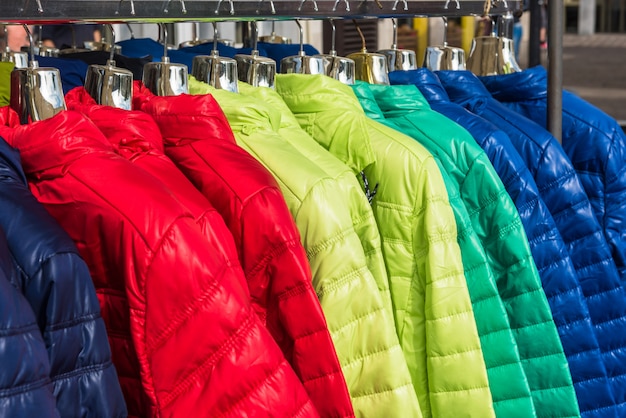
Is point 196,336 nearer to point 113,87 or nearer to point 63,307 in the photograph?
point 63,307

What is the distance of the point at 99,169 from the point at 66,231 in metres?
0.12

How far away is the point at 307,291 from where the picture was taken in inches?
74.4

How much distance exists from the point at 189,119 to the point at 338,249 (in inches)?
15.6

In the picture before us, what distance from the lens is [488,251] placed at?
2.53 metres

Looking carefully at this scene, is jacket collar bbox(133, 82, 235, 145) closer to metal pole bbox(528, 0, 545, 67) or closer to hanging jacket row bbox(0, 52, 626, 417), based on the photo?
hanging jacket row bbox(0, 52, 626, 417)

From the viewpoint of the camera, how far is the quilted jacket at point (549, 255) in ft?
8.50

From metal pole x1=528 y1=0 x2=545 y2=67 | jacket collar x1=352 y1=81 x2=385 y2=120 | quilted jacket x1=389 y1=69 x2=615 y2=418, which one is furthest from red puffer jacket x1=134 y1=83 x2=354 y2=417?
metal pole x1=528 y1=0 x2=545 y2=67

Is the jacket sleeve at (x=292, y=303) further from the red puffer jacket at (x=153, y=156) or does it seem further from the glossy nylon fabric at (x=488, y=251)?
the glossy nylon fabric at (x=488, y=251)

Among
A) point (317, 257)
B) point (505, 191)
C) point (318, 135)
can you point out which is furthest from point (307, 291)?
point (505, 191)

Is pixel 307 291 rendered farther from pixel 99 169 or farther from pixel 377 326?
pixel 99 169

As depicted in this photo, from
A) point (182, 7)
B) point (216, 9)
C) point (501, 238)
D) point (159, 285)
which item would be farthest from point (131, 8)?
point (501, 238)

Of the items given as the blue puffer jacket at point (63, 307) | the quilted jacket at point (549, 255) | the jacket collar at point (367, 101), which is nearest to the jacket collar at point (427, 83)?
the quilted jacket at point (549, 255)

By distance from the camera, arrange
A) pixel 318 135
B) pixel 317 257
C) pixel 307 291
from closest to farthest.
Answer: pixel 307 291 → pixel 317 257 → pixel 318 135

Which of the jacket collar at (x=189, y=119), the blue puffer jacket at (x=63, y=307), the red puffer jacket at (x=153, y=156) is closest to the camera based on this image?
the blue puffer jacket at (x=63, y=307)
